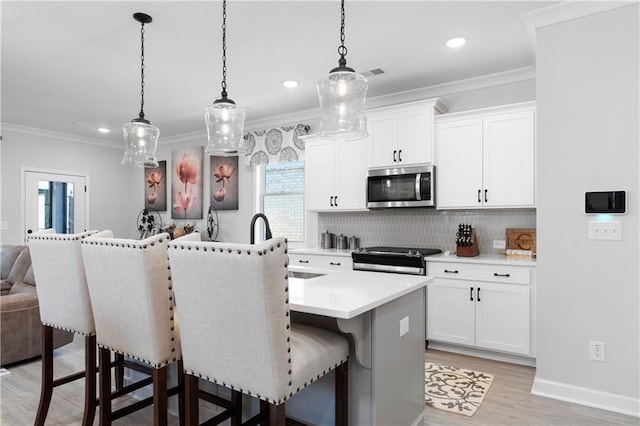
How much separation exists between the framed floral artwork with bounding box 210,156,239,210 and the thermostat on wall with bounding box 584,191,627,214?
4.57 m

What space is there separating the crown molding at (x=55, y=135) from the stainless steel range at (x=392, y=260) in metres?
5.36

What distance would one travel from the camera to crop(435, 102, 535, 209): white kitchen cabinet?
350cm

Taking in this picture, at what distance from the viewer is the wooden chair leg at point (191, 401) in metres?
1.70

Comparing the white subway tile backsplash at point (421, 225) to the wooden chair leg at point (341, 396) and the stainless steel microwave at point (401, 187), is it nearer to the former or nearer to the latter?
the stainless steel microwave at point (401, 187)

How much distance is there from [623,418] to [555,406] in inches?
14.4

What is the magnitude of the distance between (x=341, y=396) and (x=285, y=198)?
3.99m

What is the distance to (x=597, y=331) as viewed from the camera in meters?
2.60

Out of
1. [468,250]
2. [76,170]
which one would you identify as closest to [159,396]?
[468,250]

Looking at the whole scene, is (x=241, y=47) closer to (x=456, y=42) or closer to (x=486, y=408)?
(x=456, y=42)

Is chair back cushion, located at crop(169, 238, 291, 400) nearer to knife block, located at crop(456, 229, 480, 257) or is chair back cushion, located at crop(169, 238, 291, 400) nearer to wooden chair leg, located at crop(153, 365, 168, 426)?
wooden chair leg, located at crop(153, 365, 168, 426)

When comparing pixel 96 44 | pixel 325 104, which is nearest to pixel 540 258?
pixel 325 104

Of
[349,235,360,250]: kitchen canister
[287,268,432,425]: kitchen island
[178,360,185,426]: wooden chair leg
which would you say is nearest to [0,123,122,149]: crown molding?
[349,235,360,250]: kitchen canister

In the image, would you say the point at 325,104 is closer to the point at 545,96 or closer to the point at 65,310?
the point at 545,96

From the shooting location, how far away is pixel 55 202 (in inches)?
252
